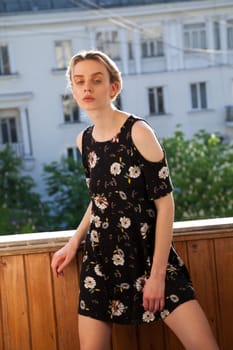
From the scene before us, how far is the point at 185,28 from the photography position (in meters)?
20.5

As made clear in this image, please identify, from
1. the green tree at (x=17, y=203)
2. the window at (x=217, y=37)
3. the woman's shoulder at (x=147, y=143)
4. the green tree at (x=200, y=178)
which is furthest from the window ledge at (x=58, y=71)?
the woman's shoulder at (x=147, y=143)

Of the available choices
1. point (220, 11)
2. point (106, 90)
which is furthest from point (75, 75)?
point (220, 11)

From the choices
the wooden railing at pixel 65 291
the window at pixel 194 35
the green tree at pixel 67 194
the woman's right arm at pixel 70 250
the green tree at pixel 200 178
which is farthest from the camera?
the window at pixel 194 35

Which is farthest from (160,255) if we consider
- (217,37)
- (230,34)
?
(217,37)

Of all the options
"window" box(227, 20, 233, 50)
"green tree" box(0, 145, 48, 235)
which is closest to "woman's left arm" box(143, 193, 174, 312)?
"green tree" box(0, 145, 48, 235)

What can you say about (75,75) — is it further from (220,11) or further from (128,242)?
(220,11)

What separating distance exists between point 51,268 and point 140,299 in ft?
1.20

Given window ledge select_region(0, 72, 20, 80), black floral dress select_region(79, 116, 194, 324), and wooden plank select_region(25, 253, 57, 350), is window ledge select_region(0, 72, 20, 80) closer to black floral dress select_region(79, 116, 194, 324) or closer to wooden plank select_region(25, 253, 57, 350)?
wooden plank select_region(25, 253, 57, 350)

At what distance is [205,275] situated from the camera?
6.95ft

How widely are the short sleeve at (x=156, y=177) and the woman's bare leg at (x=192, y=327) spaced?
0.96 ft

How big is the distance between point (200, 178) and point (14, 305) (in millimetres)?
11662

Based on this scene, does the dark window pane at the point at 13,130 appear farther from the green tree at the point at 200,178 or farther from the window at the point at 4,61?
the green tree at the point at 200,178

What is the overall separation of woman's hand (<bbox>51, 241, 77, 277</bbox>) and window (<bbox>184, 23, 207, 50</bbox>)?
1879 centimetres

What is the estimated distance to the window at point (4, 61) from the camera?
63.9 feet
